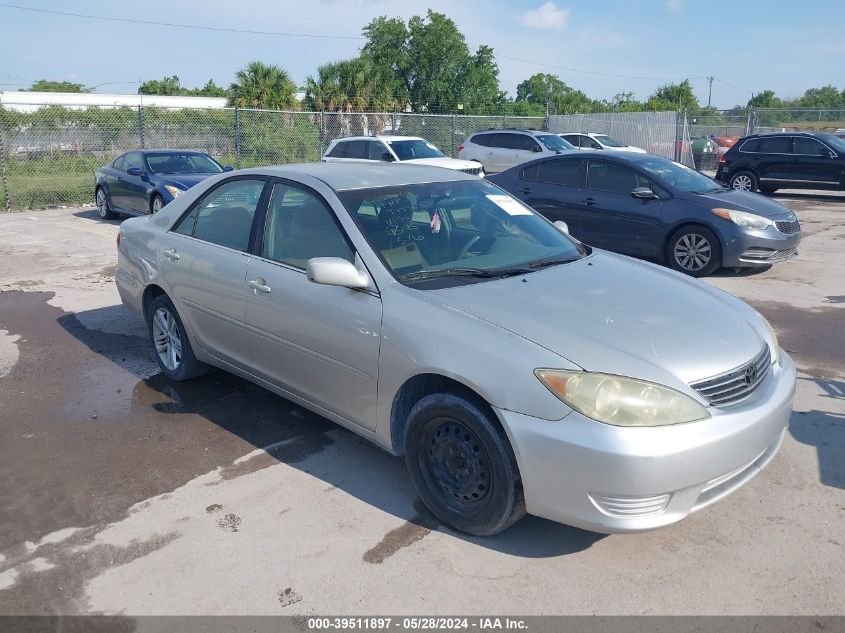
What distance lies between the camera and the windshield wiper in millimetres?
3729

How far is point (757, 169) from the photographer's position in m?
18.0

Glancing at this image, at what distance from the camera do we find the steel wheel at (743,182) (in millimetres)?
18141

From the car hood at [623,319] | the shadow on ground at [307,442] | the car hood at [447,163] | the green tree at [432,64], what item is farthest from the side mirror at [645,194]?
the green tree at [432,64]

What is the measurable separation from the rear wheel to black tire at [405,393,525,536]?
16996mm

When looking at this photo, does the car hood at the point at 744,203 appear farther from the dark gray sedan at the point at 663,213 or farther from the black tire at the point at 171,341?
the black tire at the point at 171,341

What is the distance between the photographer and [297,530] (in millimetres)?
3486

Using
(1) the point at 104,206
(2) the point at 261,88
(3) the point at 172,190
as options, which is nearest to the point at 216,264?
(3) the point at 172,190

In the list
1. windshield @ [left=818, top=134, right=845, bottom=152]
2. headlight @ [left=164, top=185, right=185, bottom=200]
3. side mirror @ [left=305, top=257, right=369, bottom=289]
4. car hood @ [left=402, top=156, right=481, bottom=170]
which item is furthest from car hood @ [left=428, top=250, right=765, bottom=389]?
windshield @ [left=818, top=134, right=845, bottom=152]

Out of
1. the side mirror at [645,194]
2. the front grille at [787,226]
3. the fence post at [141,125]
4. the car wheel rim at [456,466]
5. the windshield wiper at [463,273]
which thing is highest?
the fence post at [141,125]

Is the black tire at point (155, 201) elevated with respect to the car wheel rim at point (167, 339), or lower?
elevated

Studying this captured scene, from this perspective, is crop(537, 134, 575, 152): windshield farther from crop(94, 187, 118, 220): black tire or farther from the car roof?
the car roof

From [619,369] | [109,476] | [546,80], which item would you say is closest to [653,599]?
[619,369]

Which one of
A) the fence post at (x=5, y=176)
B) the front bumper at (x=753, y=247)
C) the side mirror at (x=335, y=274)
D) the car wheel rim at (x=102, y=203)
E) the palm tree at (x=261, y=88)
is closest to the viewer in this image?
the side mirror at (x=335, y=274)

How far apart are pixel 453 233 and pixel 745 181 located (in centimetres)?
1637
